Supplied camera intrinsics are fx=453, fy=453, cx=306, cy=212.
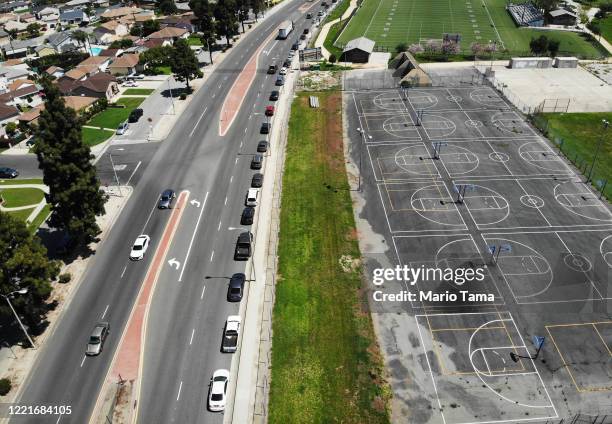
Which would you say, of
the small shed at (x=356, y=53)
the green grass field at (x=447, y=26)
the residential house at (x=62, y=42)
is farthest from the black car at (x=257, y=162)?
the residential house at (x=62, y=42)

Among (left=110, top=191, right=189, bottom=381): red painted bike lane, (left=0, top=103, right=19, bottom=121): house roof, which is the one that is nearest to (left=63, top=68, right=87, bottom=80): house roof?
(left=0, top=103, right=19, bottom=121): house roof

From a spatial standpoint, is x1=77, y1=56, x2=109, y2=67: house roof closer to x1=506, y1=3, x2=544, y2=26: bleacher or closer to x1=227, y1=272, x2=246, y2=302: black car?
x1=227, y1=272, x2=246, y2=302: black car

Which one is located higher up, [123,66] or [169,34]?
[169,34]

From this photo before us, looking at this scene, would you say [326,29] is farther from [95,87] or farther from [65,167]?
[65,167]

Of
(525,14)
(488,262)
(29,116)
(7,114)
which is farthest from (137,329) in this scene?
(525,14)

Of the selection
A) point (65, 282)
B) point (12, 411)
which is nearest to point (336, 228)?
point (65, 282)
